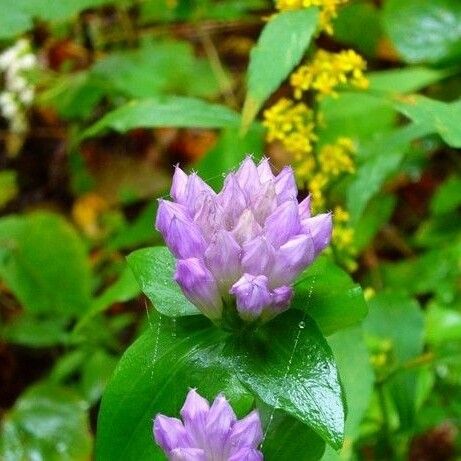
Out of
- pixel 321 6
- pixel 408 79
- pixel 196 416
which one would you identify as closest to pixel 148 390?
pixel 196 416

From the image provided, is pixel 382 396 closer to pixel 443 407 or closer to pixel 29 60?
pixel 443 407

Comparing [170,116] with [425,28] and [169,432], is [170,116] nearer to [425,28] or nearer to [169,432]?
[169,432]

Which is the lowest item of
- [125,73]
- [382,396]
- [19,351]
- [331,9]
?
[19,351]

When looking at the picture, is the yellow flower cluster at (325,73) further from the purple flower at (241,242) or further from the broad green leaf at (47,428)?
the broad green leaf at (47,428)

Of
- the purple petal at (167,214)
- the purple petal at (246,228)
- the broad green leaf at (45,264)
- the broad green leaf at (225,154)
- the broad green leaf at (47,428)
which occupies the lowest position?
the broad green leaf at (47,428)

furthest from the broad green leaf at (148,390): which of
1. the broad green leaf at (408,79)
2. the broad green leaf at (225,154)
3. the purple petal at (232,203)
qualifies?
the broad green leaf at (408,79)

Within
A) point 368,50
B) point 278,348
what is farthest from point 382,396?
point 368,50
